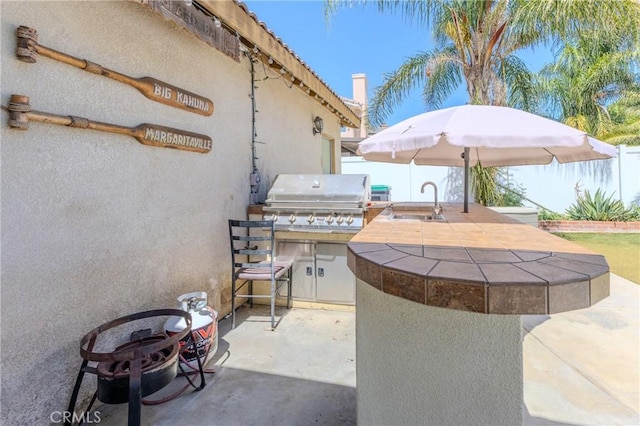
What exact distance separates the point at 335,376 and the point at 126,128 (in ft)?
9.63

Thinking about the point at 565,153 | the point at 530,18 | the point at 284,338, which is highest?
the point at 530,18

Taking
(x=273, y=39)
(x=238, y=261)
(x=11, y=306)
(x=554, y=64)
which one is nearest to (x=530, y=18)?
(x=273, y=39)

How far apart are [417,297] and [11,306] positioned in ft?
8.37

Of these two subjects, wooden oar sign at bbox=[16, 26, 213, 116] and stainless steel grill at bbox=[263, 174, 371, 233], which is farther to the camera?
stainless steel grill at bbox=[263, 174, 371, 233]

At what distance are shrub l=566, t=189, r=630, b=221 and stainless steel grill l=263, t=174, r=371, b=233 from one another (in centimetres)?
957

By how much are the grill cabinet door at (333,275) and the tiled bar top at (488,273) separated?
109 inches

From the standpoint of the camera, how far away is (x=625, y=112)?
53.3ft

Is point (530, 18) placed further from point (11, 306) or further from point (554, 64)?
point (554, 64)

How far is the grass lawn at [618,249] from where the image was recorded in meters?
6.05

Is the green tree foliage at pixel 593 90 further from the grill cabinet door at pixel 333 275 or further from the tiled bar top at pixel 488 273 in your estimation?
the tiled bar top at pixel 488 273

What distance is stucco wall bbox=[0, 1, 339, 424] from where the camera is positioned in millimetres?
2195

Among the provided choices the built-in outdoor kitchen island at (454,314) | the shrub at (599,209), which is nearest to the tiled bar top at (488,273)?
the built-in outdoor kitchen island at (454,314)

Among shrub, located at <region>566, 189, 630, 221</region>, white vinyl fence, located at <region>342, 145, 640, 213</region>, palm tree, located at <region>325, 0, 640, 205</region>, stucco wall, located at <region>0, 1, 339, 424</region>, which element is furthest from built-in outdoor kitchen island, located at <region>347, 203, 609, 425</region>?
shrub, located at <region>566, 189, 630, 221</region>

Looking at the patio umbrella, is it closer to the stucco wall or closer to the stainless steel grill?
the stainless steel grill
